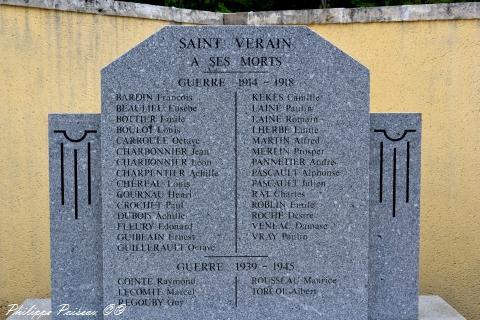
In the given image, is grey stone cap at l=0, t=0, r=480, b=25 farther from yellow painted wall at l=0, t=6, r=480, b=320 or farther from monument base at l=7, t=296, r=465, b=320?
monument base at l=7, t=296, r=465, b=320

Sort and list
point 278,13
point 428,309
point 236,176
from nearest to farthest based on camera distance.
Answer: point 236,176, point 428,309, point 278,13

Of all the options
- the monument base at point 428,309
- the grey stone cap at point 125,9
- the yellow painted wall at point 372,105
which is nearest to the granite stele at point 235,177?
the monument base at point 428,309

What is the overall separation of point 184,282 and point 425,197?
2.61 metres

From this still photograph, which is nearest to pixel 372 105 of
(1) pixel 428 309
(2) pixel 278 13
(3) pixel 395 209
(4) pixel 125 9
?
(2) pixel 278 13

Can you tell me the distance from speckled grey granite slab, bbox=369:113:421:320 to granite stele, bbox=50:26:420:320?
0.15 m

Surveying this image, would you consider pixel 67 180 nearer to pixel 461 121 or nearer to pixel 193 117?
pixel 193 117

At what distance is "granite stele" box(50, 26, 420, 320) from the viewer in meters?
4.08

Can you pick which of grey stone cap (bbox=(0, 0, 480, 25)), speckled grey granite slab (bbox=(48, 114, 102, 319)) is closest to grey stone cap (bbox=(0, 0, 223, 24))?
grey stone cap (bbox=(0, 0, 480, 25))

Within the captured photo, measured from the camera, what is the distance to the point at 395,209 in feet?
14.0

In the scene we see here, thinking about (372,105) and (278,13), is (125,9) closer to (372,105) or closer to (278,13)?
(278,13)

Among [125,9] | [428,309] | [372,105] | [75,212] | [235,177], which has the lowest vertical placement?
[428,309]

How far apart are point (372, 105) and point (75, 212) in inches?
116

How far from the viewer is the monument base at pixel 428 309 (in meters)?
4.37

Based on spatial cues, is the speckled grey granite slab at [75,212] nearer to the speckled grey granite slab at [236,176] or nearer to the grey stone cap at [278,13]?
the speckled grey granite slab at [236,176]
